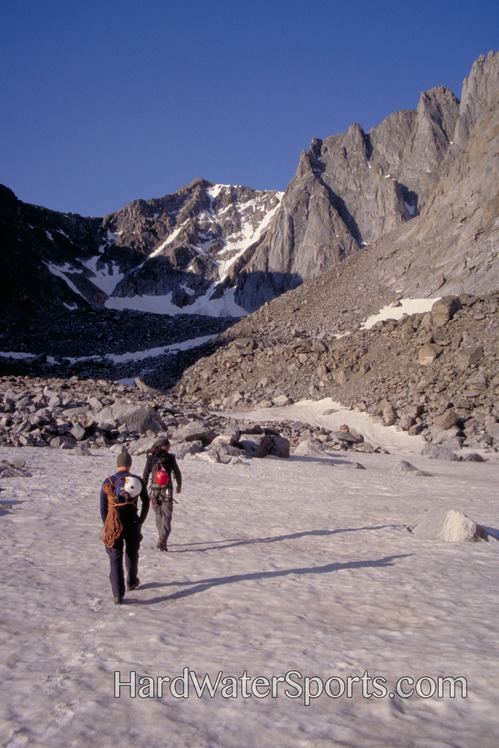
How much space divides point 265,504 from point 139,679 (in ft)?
19.5

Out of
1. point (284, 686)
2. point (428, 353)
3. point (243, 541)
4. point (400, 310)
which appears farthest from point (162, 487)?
point (400, 310)

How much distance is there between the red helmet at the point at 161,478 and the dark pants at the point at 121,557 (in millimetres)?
1470

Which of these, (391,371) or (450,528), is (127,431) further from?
(391,371)

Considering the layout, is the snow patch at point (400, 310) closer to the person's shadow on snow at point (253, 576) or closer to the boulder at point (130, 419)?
the boulder at point (130, 419)

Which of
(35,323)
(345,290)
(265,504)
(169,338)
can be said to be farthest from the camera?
(35,323)

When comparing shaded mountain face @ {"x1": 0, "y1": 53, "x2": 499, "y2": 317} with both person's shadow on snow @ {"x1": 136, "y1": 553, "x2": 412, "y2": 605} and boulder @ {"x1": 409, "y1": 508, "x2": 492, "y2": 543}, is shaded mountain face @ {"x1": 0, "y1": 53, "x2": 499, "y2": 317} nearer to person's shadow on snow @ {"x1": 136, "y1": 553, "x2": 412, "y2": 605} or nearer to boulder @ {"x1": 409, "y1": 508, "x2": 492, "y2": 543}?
boulder @ {"x1": 409, "y1": 508, "x2": 492, "y2": 543}

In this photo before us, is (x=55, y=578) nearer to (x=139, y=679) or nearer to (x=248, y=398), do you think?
(x=139, y=679)

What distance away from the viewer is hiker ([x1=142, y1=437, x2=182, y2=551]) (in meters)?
6.10

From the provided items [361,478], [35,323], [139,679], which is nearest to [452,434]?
[361,478]

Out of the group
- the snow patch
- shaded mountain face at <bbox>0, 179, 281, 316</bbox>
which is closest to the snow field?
the snow patch

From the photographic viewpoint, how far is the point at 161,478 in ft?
20.4

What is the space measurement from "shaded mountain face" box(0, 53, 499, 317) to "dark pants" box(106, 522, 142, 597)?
26.7 meters

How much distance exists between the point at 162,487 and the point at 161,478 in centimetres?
11

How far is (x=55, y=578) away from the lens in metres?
4.91
